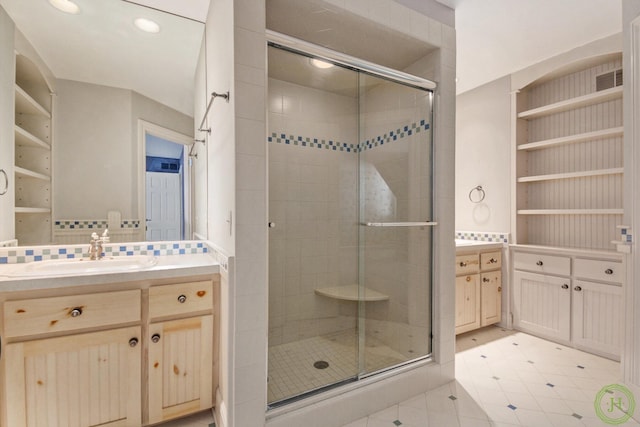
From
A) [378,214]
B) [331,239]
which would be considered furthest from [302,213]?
[378,214]

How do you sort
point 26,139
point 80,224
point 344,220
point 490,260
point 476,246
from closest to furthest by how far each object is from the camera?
1. point 26,139
2. point 80,224
3. point 344,220
4. point 476,246
5. point 490,260

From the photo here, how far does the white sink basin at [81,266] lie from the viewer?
55.0 inches

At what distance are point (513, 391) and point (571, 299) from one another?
3.78ft

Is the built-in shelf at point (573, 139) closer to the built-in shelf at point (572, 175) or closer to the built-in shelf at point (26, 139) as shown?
the built-in shelf at point (572, 175)

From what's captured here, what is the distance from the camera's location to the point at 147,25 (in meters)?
1.87

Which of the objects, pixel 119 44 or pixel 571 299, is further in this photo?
pixel 571 299

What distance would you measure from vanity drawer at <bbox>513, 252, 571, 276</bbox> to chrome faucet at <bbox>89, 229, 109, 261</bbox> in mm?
3447

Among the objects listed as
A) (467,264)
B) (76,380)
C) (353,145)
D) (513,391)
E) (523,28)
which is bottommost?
(513,391)

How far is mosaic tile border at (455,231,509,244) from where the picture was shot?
3.02 m

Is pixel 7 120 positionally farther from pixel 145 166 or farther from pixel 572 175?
pixel 572 175

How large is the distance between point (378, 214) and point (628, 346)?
1.67 metres

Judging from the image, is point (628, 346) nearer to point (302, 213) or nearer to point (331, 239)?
point (331, 239)

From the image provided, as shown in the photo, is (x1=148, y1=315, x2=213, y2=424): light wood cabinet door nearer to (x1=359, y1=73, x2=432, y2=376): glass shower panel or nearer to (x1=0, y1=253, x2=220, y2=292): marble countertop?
(x1=0, y1=253, x2=220, y2=292): marble countertop

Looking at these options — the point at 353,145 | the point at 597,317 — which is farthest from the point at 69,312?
the point at 597,317
